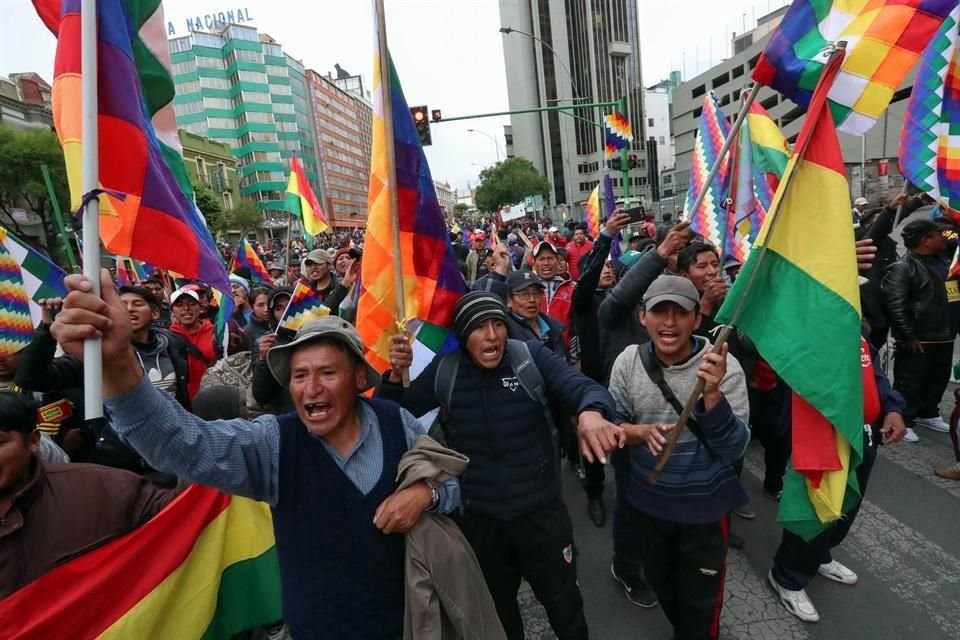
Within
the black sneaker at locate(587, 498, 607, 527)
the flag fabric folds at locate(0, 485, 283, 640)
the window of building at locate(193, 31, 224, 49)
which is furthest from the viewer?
the window of building at locate(193, 31, 224, 49)

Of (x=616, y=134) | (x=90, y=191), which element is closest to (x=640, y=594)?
(x=90, y=191)

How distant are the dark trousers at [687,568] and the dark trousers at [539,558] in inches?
16.3

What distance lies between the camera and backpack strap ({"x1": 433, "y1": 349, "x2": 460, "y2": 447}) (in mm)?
2430

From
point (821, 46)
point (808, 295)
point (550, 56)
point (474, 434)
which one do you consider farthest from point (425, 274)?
point (550, 56)

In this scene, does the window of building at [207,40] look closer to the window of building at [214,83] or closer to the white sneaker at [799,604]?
the window of building at [214,83]

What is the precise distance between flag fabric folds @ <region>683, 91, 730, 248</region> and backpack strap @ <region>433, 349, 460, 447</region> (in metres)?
3.47

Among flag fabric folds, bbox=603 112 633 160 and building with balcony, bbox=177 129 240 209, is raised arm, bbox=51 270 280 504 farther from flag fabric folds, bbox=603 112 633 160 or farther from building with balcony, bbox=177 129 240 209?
building with balcony, bbox=177 129 240 209

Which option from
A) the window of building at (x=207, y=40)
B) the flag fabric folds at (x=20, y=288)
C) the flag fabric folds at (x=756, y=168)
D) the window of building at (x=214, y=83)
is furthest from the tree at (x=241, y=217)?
the flag fabric folds at (x=756, y=168)

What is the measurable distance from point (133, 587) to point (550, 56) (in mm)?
79467

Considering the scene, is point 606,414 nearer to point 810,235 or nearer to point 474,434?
point 474,434

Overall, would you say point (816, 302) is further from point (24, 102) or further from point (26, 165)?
point (24, 102)

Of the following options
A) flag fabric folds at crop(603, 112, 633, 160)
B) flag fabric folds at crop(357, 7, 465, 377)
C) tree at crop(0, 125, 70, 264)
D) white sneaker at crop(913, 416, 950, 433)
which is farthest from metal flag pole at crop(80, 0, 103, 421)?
tree at crop(0, 125, 70, 264)

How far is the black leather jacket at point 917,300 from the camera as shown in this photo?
173 inches

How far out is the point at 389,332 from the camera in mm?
2812
